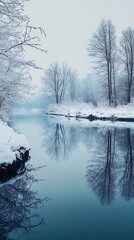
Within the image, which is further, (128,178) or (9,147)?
(9,147)

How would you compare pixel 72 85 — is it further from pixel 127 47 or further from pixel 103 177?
pixel 103 177

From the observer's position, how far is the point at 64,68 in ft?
232

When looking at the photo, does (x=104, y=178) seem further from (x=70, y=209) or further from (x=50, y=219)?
(x=50, y=219)

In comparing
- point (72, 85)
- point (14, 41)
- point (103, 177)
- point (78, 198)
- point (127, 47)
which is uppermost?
point (127, 47)

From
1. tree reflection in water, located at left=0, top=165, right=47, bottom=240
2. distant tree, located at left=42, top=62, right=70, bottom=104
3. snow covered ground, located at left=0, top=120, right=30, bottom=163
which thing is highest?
distant tree, located at left=42, top=62, right=70, bottom=104

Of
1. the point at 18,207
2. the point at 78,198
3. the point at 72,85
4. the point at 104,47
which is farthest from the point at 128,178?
the point at 72,85

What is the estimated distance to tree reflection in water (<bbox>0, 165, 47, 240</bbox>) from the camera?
202 inches

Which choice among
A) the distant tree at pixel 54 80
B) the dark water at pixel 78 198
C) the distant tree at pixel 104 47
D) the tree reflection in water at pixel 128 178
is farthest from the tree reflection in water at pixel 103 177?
the distant tree at pixel 54 80

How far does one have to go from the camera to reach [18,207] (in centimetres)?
602

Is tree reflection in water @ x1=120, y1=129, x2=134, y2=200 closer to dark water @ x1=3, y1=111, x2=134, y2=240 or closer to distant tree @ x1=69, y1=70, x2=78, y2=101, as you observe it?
dark water @ x1=3, y1=111, x2=134, y2=240

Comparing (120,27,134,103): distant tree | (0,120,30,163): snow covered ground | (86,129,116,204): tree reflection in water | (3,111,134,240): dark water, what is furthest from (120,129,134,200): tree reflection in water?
(120,27,134,103): distant tree

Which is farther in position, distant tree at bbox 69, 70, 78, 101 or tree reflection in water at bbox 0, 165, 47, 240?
distant tree at bbox 69, 70, 78, 101

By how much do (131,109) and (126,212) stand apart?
26023mm

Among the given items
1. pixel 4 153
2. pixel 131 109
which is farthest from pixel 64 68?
pixel 4 153
